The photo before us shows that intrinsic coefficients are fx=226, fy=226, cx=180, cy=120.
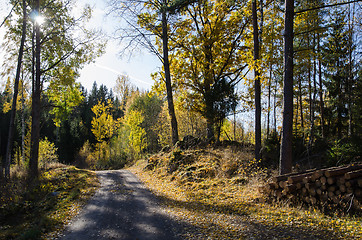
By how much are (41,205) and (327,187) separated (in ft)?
27.8

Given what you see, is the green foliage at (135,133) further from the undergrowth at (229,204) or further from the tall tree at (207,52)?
the undergrowth at (229,204)

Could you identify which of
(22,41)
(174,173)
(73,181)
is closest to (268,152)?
(174,173)

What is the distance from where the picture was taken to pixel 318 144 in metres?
14.4

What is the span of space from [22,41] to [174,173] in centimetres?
1065

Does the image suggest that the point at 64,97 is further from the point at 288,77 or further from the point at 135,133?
the point at 135,133

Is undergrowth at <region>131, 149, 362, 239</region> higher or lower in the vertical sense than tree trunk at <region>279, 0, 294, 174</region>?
lower

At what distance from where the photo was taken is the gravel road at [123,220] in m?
4.79

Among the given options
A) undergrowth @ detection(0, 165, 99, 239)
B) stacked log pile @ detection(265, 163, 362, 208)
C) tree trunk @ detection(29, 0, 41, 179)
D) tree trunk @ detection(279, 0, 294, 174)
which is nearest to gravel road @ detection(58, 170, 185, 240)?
undergrowth @ detection(0, 165, 99, 239)

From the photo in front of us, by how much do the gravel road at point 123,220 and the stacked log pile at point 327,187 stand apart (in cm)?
330

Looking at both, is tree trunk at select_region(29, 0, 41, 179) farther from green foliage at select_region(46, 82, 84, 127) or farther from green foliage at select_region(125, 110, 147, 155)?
green foliage at select_region(125, 110, 147, 155)

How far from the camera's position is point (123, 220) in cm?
566

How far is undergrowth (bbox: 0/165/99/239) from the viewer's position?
5.24 m

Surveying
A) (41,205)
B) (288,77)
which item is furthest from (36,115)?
(288,77)

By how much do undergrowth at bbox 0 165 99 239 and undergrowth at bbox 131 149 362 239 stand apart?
291cm
